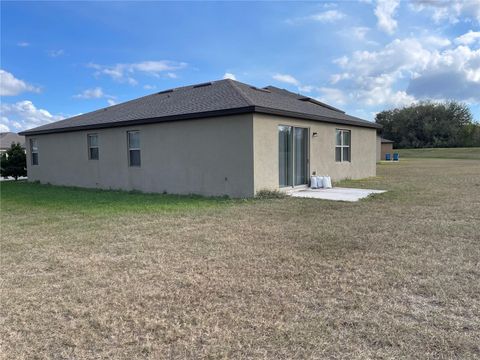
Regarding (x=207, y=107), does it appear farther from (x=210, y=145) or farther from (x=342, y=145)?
(x=342, y=145)

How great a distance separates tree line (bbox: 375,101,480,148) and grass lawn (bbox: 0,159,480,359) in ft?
186

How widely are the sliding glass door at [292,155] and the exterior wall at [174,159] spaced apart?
1.54m

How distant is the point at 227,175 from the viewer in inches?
423

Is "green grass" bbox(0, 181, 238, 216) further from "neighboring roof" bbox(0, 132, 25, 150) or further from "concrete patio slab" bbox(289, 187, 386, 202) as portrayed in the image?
"neighboring roof" bbox(0, 132, 25, 150)

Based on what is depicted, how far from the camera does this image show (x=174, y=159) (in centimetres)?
1195

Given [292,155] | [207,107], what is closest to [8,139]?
[207,107]

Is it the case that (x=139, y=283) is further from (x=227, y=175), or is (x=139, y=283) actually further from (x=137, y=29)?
(x=137, y=29)

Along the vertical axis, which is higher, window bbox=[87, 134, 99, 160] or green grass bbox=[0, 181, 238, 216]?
window bbox=[87, 134, 99, 160]

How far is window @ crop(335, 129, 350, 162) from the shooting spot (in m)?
14.6

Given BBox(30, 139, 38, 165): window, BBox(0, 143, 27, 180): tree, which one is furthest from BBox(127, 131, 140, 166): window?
BBox(0, 143, 27, 180): tree

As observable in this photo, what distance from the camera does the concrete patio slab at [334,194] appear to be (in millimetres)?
10091

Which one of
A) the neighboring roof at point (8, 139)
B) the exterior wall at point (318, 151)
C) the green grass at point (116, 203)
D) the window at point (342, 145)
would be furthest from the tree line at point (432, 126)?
the green grass at point (116, 203)

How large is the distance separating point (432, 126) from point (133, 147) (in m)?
56.6

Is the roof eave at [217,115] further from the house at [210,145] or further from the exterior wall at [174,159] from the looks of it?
the exterior wall at [174,159]
